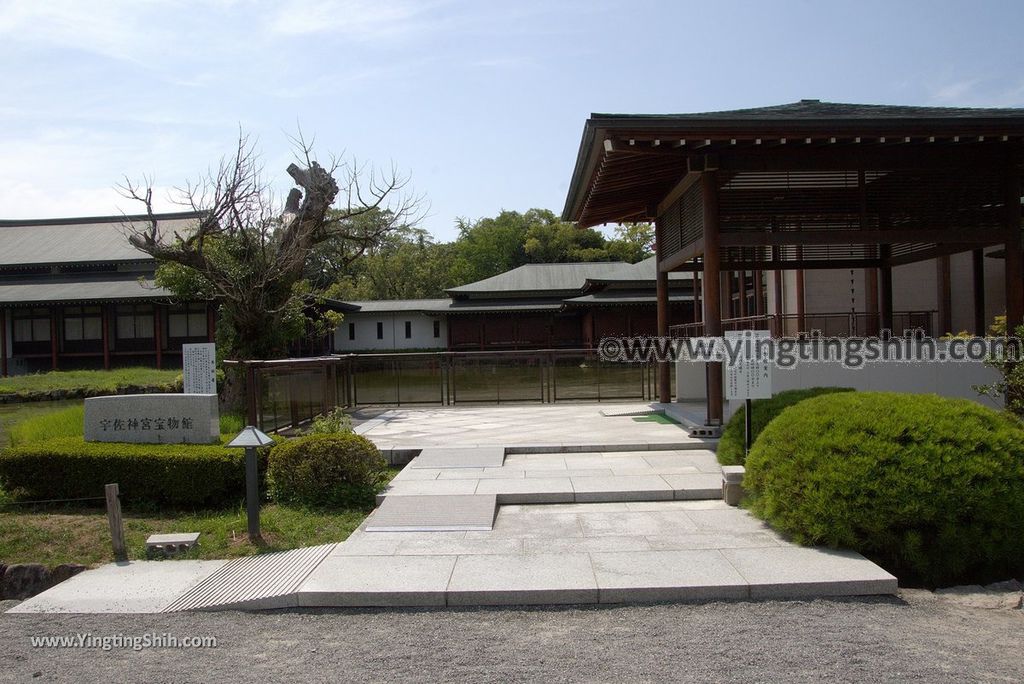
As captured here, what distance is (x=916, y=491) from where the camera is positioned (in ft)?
17.3

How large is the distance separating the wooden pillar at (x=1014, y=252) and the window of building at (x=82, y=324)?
33.7 metres

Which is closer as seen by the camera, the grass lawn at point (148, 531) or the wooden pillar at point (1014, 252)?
the grass lawn at point (148, 531)

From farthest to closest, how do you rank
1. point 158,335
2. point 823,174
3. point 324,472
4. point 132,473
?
point 158,335 < point 823,174 < point 132,473 < point 324,472

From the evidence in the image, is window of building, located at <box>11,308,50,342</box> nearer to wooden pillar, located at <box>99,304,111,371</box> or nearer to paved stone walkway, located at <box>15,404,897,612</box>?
wooden pillar, located at <box>99,304,111,371</box>

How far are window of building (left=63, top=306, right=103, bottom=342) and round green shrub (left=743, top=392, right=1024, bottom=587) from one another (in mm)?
33993

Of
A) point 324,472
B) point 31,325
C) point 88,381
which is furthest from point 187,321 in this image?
point 324,472

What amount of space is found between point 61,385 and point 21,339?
35.3 ft

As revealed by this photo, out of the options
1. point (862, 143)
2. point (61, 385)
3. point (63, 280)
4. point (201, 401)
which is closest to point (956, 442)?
point (862, 143)

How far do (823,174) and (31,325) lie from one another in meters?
34.3

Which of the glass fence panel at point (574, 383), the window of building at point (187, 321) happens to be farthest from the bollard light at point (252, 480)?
the window of building at point (187, 321)

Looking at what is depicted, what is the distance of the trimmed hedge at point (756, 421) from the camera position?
7582 mm

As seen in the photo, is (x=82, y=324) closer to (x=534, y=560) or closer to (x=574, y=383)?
(x=574, y=383)

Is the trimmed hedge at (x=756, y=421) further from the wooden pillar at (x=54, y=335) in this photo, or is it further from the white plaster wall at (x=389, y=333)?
the white plaster wall at (x=389, y=333)

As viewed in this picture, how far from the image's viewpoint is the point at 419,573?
5.16 meters
